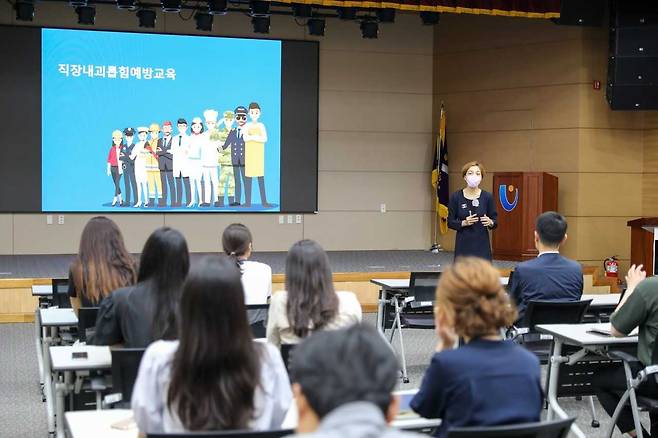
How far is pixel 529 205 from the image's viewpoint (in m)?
11.2

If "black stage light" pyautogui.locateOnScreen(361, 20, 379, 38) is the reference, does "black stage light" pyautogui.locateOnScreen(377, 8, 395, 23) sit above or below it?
above

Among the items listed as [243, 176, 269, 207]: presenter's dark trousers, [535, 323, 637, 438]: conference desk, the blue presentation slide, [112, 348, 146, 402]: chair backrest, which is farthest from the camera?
[243, 176, 269, 207]: presenter's dark trousers

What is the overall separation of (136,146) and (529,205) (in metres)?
4.95

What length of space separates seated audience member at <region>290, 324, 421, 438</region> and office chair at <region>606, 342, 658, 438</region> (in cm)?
264

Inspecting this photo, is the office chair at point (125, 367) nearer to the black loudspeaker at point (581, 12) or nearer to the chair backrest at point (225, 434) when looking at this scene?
the chair backrest at point (225, 434)

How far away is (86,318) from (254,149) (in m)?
7.68

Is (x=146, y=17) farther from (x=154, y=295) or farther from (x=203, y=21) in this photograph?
(x=154, y=295)

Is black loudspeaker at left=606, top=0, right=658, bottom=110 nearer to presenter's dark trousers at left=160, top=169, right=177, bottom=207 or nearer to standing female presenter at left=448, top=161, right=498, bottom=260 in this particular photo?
standing female presenter at left=448, top=161, right=498, bottom=260

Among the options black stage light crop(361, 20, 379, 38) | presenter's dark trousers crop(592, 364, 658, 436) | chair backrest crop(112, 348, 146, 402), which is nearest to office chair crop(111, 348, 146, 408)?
chair backrest crop(112, 348, 146, 402)

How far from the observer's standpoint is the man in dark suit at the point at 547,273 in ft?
17.2

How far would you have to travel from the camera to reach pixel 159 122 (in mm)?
11805

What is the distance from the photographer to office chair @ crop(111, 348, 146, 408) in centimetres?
339

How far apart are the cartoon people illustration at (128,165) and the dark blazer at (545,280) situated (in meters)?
7.44

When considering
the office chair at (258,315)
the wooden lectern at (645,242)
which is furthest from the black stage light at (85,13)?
the office chair at (258,315)
